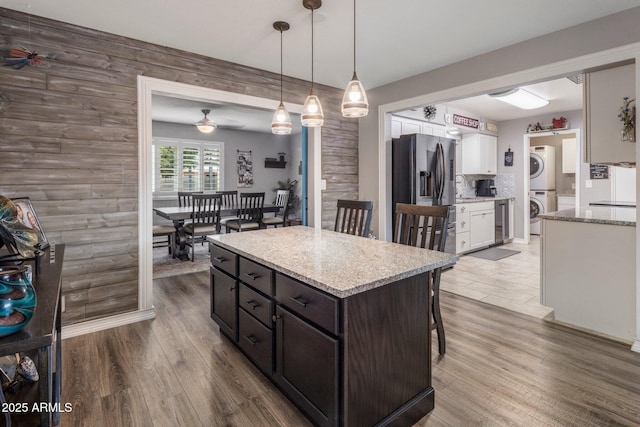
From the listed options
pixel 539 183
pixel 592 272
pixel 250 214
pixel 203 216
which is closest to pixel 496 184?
pixel 539 183

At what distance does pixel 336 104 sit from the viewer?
4316mm

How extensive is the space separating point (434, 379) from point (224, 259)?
1537mm

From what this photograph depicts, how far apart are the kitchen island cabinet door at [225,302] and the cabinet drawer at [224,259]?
5 centimetres

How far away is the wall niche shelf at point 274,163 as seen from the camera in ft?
26.9

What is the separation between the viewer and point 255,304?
74.5 inches

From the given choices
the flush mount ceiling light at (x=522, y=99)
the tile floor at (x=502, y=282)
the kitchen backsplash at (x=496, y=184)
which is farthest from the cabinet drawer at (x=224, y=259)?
the kitchen backsplash at (x=496, y=184)

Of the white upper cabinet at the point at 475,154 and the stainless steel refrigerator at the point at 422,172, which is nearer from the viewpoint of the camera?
the stainless steel refrigerator at the point at 422,172

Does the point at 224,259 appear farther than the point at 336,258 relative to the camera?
Yes

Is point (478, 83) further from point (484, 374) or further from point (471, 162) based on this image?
point (471, 162)

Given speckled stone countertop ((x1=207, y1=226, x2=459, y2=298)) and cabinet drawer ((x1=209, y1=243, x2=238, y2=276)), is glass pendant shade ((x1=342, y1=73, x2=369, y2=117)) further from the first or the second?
cabinet drawer ((x1=209, y1=243, x2=238, y2=276))

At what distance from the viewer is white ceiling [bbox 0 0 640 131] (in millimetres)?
2330

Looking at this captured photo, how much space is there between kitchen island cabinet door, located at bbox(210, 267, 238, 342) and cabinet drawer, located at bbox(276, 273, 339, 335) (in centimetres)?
62

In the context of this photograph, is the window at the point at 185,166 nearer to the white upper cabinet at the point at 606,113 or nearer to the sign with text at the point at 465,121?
the sign with text at the point at 465,121

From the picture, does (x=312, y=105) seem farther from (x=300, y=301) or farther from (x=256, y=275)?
(x=300, y=301)
